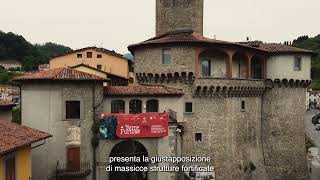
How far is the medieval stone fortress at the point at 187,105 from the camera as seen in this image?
24609mm

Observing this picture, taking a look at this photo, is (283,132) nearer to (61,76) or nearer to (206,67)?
(206,67)

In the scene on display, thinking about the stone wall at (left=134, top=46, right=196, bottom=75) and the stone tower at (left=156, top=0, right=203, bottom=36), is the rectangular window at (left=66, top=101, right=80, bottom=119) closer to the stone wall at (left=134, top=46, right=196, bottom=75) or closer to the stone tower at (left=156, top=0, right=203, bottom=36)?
the stone wall at (left=134, top=46, right=196, bottom=75)

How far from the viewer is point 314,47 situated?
4739 inches

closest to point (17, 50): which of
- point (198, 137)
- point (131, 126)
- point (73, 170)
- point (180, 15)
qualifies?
point (180, 15)

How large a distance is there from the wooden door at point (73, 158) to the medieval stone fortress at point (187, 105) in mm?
60

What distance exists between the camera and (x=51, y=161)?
2420 cm

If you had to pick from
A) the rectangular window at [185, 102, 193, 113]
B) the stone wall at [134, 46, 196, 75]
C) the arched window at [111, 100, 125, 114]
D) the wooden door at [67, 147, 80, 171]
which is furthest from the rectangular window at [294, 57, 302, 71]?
the wooden door at [67, 147, 80, 171]

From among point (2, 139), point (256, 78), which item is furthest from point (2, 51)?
point (2, 139)

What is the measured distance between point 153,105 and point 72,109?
5.76 metres

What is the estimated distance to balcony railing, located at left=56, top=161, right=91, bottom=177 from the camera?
23.7 meters

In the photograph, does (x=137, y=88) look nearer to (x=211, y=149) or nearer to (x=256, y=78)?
(x=211, y=149)

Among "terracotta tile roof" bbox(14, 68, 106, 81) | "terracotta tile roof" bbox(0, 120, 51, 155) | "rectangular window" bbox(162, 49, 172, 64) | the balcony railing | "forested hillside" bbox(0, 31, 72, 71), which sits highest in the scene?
"forested hillside" bbox(0, 31, 72, 71)

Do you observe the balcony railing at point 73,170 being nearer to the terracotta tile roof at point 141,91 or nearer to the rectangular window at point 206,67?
the terracotta tile roof at point 141,91

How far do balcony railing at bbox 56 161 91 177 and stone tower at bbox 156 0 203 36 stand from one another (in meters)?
14.4
